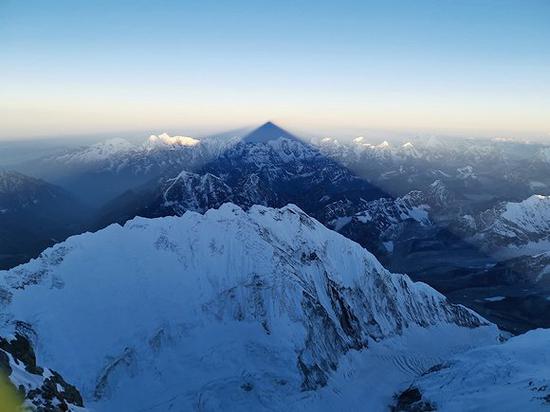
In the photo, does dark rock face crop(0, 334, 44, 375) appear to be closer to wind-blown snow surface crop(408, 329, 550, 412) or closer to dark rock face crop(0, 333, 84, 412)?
dark rock face crop(0, 333, 84, 412)

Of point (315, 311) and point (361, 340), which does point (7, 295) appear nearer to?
point (315, 311)

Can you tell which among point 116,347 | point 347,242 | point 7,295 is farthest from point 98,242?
point 347,242

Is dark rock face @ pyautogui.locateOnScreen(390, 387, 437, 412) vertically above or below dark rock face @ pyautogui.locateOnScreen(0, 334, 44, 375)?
below

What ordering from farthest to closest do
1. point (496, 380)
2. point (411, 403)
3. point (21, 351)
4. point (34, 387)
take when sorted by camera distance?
point (411, 403)
point (496, 380)
point (21, 351)
point (34, 387)

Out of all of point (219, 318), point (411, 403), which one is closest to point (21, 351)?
point (219, 318)

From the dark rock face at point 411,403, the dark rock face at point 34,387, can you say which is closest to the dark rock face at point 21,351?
the dark rock face at point 34,387

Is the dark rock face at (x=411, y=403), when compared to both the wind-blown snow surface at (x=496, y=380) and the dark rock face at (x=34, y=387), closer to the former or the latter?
the wind-blown snow surface at (x=496, y=380)

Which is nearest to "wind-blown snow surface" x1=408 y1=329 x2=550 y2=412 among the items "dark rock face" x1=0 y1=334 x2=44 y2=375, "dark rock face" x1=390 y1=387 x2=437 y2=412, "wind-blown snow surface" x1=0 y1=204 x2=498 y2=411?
"dark rock face" x1=390 y1=387 x2=437 y2=412

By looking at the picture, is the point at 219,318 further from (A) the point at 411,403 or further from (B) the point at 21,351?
(B) the point at 21,351
